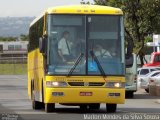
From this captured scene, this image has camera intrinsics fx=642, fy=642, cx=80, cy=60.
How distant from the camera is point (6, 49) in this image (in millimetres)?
153125

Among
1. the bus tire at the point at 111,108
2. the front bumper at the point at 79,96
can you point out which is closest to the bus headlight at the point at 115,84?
the front bumper at the point at 79,96

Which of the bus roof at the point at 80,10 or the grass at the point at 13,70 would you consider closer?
the bus roof at the point at 80,10

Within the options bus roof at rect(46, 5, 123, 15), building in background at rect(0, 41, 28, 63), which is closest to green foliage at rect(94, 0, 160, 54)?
bus roof at rect(46, 5, 123, 15)

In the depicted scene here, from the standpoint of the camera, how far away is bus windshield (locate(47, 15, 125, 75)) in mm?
20438

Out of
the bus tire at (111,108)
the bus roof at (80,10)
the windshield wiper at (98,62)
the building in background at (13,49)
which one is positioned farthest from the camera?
the building in background at (13,49)

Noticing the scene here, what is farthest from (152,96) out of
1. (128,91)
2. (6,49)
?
(6,49)

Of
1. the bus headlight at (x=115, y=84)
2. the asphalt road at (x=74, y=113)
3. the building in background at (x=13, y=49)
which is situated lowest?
the building in background at (x=13, y=49)

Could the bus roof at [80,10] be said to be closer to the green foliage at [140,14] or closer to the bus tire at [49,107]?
the bus tire at [49,107]

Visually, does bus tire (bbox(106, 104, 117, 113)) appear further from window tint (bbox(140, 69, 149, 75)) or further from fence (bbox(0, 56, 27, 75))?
fence (bbox(0, 56, 27, 75))

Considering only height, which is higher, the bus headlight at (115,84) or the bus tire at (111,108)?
the bus headlight at (115,84)

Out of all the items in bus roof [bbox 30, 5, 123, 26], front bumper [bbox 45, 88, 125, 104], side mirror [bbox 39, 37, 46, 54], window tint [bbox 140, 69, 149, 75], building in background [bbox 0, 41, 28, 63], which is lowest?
building in background [bbox 0, 41, 28, 63]

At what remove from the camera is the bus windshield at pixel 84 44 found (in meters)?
20.4

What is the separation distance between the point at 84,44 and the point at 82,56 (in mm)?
417

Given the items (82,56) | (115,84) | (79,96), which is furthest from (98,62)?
(79,96)
